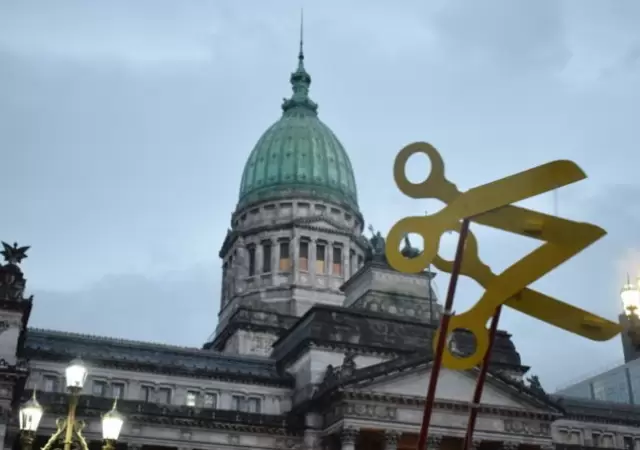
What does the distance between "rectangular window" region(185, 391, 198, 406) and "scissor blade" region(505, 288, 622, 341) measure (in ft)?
170

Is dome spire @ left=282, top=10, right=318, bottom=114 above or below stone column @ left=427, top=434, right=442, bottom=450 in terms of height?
above

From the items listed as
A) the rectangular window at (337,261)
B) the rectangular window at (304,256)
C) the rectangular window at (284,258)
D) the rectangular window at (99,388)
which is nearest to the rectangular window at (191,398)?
the rectangular window at (99,388)

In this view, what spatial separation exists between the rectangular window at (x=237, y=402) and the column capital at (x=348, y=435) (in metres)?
11.3

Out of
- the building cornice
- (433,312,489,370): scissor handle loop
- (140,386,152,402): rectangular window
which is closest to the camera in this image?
(433,312,489,370): scissor handle loop

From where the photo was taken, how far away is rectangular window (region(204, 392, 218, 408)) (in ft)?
215

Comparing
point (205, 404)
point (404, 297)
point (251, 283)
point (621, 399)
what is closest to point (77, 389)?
point (205, 404)

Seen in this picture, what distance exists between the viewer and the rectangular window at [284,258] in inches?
3701

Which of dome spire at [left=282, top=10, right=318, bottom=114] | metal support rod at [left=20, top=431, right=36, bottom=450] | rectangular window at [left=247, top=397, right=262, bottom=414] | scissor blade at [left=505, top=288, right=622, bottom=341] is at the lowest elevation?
metal support rod at [left=20, top=431, right=36, bottom=450]

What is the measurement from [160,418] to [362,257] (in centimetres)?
4366

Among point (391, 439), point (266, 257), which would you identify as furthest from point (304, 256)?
point (391, 439)

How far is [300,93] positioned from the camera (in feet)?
381

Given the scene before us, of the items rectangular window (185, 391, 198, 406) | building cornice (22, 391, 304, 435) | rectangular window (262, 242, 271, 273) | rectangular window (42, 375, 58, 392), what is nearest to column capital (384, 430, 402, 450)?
building cornice (22, 391, 304, 435)

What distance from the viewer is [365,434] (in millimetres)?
60656

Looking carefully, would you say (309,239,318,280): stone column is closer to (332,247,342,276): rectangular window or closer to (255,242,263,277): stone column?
(332,247,342,276): rectangular window
